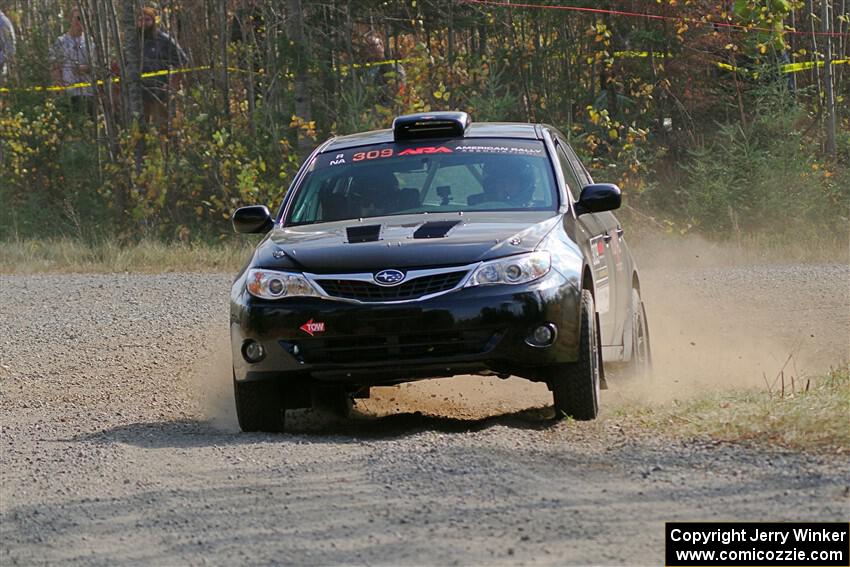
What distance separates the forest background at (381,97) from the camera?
21844mm

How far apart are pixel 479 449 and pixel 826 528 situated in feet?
6.73

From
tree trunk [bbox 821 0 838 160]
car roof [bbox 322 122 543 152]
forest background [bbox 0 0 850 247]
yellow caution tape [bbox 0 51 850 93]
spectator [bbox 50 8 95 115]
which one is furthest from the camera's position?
spectator [bbox 50 8 95 115]

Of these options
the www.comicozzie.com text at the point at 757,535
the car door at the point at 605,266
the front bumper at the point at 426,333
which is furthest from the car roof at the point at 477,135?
the www.comicozzie.com text at the point at 757,535

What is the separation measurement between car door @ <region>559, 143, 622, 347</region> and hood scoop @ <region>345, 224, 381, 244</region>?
126 cm

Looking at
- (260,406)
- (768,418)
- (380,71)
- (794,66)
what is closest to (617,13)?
(794,66)

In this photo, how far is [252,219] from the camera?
905 cm

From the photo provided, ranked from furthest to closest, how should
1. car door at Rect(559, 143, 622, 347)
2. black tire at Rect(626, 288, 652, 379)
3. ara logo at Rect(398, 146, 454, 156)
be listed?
black tire at Rect(626, 288, 652, 379), ara logo at Rect(398, 146, 454, 156), car door at Rect(559, 143, 622, 347)

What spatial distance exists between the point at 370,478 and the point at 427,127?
349 cm

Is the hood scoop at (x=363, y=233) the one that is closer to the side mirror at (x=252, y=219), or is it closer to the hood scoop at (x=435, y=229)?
the hood scoop at (x=435, y=229)

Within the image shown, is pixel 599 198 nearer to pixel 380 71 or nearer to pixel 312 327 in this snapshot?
pixel 312 327

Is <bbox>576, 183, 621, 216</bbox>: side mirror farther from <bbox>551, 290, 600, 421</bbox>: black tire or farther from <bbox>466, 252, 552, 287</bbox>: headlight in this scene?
<bbox>466, 252, 552, 287</bbox>: headlight

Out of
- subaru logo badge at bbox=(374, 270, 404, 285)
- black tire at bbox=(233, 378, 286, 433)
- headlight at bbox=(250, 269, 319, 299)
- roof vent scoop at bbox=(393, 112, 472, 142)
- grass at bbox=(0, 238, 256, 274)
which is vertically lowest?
grass at bbox=(0, 238, 256, 274)

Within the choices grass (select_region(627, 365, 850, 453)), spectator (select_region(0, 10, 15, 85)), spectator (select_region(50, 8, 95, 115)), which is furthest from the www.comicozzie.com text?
spectator (select_region(0, 10, 15, 85))

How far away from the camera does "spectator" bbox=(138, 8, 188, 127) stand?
2334cm
